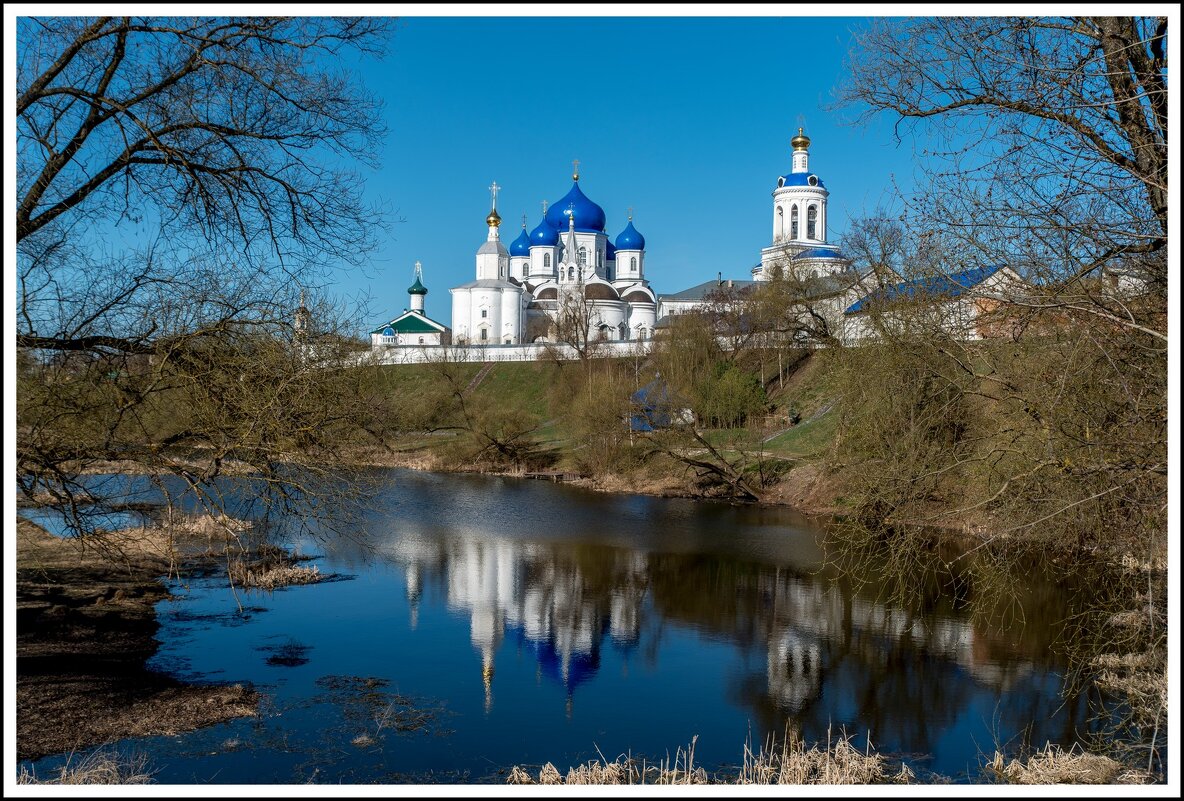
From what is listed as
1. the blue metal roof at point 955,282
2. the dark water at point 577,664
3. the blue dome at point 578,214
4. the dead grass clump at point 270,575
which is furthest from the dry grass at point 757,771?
the blue dome at point 578,214

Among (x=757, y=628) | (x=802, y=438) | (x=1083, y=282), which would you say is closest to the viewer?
(x=1083, y=282)

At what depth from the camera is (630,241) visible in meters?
60.2

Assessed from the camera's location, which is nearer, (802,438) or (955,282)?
(955,282)

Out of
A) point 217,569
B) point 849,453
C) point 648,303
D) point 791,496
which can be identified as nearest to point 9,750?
point 217,569

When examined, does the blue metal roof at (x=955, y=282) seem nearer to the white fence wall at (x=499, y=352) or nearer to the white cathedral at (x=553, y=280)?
the white fence wall at (x=499, y=352)

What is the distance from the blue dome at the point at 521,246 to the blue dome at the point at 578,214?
7.08 ft

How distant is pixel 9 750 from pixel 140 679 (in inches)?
222

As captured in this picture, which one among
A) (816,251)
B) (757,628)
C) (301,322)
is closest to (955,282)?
(301,322)

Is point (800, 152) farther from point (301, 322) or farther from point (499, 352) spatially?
point (301, 322)

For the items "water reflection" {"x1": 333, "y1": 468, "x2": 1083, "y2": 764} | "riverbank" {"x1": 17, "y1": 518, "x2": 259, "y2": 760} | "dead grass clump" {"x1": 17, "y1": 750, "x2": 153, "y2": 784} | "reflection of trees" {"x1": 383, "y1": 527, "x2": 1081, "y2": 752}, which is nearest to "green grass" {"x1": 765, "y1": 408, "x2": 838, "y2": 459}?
"water reflection" {"x1": 333, "y1": 468, "x2": 1083, "y2": 764}

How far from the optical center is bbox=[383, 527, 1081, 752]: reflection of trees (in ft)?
28.8

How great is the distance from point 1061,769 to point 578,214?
55.6 m

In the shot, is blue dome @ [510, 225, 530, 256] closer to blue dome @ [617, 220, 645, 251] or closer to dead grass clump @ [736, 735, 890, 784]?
blue dome @ [617, 220, 645, 251]

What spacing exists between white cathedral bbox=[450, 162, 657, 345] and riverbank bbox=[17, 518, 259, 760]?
123 ft
